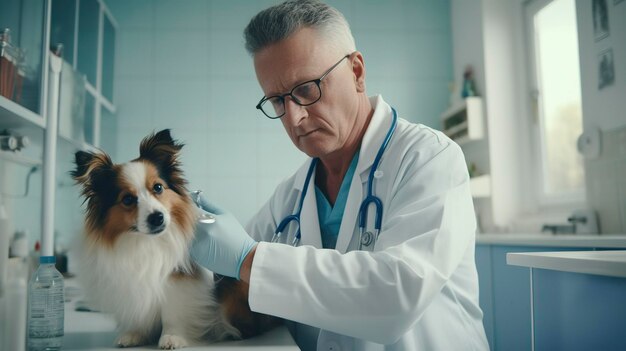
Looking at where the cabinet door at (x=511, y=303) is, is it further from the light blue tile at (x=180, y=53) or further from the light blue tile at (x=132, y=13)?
the light blue tile at (x=132, y=13)

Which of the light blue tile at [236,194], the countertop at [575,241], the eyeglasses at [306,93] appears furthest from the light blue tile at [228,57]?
the eyeglasses at [306,93]

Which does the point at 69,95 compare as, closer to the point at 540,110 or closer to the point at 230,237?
the point at 230,237

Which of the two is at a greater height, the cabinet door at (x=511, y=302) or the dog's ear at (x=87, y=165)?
the dog's ear at (x=87, y=165)

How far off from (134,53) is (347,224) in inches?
129

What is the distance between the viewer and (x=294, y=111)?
136 centimetres

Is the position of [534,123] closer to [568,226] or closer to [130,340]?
[568,226]

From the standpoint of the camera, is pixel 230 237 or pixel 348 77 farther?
pixel 348 77

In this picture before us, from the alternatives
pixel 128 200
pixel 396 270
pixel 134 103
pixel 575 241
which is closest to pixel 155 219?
pixel 128 200

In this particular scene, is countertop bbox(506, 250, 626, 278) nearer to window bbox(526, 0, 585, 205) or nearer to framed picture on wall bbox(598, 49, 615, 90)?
framed picture on wall bbox(598, 49, 615, 90)

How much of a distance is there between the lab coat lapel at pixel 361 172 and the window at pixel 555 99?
1854mm

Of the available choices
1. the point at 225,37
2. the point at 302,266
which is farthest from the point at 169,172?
the point at 225,37

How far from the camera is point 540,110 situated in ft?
11.3

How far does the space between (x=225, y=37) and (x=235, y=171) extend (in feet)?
3.67

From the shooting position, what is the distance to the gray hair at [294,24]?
52.1 inches
